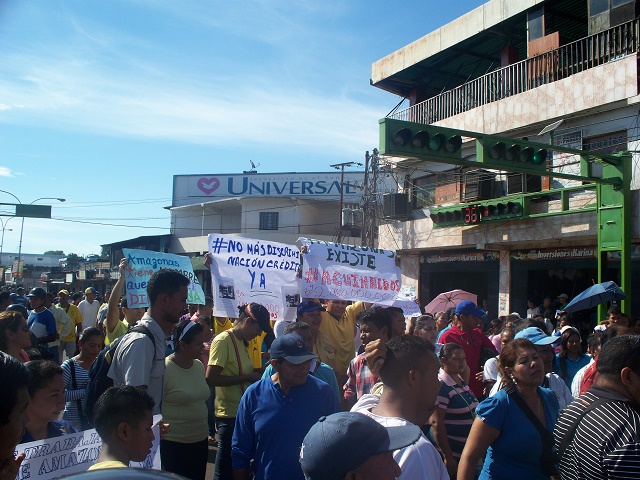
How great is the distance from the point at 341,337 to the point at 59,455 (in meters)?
4.02

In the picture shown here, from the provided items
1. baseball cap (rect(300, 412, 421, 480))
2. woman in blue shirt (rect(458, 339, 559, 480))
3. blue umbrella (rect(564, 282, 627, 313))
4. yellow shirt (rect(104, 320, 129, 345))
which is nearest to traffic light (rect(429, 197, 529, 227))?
blue umbrella (rect(564, 282, 627, 313))

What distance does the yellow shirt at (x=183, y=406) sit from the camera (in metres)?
4.64

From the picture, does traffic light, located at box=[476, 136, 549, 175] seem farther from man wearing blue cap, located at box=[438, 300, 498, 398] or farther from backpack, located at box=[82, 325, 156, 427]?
backpack, located at box=[82, 325, 156, 427]

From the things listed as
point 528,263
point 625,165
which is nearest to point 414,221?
point 528,263

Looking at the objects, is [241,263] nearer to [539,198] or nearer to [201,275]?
[539,198]

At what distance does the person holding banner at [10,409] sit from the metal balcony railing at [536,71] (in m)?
16.5

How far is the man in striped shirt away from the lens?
2.63 metres

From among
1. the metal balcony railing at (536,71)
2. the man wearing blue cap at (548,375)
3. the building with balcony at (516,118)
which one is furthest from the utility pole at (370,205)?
the man wearing blue cap at (548,375)

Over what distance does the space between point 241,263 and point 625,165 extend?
10006mm

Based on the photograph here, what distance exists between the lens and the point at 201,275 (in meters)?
41.6

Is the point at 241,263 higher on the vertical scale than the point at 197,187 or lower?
lower

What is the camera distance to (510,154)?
11.8 metres

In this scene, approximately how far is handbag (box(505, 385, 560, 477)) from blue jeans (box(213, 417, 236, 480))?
2.36 metres

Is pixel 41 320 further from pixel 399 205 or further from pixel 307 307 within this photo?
pixel 399 205
